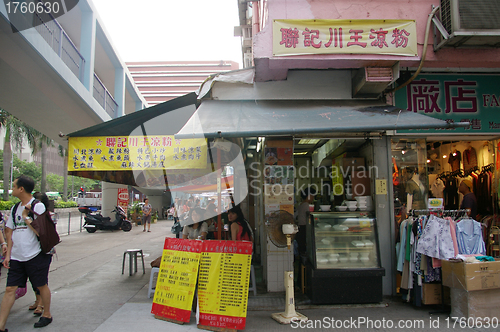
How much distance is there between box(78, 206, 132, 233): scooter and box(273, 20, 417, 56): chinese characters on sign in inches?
620

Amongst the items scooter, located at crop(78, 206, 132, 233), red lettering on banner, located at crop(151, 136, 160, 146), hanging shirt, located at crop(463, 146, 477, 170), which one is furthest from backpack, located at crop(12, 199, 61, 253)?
scooter, located at crop(78, 206, 132, 233)

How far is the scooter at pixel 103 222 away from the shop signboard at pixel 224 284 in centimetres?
1499

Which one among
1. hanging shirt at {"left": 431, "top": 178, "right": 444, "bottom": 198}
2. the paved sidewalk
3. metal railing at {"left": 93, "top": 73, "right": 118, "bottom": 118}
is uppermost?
metal railing at {"left": 93, "top": 73, "right": 118, "bottom": 118}

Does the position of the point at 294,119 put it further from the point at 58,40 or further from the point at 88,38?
the point at 88,38

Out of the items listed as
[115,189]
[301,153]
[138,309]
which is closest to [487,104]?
[301,153]

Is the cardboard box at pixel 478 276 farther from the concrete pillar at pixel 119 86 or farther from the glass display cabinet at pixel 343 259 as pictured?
→ the concrete pillar at pixel 119 86

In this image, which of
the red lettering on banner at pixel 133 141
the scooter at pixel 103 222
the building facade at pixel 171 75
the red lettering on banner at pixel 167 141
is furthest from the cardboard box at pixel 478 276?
the building facade at pixel 171 75

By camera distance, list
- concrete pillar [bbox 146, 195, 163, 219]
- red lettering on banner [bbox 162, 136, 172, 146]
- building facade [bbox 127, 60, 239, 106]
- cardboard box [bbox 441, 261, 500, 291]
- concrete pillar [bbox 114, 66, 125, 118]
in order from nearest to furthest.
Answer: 1. cardboard box [bbox 441, 261, 500, 291]
2. red lettering on banner [bbox 162, 136, 172, 146]
3. concrete pillar [bbox 114, 66, 125, 118]
4. concrete pillar [bbox 146, 195, 163, 219]
5. building facade [bbox 127, 60, 239, 106]

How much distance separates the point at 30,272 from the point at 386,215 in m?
5.69

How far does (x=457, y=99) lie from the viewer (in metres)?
6.24

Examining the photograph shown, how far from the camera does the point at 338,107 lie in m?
5.87

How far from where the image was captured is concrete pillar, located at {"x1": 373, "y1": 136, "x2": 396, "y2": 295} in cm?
590

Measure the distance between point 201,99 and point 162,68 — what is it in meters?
79.5

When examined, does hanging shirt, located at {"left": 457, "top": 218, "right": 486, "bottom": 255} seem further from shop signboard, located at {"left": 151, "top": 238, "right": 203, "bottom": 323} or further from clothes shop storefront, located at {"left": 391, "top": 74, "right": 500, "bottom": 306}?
shop signboard, located at {"left": 151, "top": 238, "right": 203, "bottom": 323}
